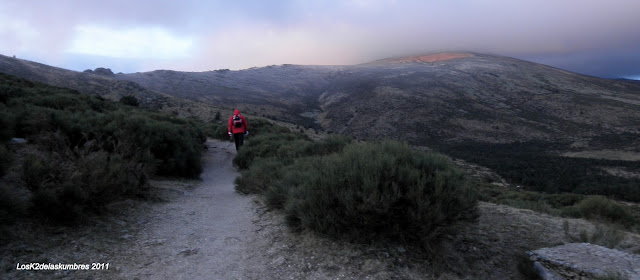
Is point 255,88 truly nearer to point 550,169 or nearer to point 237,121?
point 550,169

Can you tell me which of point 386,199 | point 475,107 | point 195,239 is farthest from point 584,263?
point 475,107

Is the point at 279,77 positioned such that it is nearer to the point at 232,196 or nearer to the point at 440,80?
the point at 440,80

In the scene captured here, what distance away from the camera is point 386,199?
4.38 metres

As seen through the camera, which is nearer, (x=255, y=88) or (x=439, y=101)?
(x=439, y=101)

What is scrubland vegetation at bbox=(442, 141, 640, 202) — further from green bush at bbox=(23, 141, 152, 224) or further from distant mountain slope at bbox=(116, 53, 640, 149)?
green bush at bbox=(23, 141, 152, 224)

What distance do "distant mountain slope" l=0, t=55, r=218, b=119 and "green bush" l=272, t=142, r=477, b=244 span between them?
1324 inches

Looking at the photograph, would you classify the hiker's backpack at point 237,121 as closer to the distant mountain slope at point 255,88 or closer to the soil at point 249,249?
the soil at point 249,249

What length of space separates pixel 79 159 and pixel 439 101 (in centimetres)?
6194

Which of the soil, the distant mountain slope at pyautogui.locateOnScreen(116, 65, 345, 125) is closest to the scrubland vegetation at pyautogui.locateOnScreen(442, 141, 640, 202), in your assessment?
the soil

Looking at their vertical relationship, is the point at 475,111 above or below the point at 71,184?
below

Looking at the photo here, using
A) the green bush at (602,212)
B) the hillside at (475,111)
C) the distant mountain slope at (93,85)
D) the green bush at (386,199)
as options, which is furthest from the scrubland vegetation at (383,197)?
the distant mountain slope at (93,85)

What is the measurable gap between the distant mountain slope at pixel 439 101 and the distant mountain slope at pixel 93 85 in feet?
45.9

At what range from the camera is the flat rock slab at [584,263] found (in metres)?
3.62

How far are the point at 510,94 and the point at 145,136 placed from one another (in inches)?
3078
